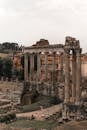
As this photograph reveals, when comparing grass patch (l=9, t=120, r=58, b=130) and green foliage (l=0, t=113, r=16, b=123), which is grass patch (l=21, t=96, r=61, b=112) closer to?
green foliage (l=0, t=113, r=16, b=123)

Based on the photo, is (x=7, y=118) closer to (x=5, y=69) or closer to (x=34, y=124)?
(x=34, y=124)

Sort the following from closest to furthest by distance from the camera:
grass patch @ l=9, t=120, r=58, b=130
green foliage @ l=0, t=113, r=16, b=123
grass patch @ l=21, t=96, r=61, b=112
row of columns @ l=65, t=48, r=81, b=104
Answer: grass patch @ l=9, t=120, r=58, b=130 → row of columns @ l=65, t=48, r=81, b=104 → green foliage @ l=0, t=113, r=16, b=123 → grass patch @ l=21, t=96, r=61, b=112

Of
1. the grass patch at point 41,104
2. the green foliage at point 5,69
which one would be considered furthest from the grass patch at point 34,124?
the green foliage at point 5,69

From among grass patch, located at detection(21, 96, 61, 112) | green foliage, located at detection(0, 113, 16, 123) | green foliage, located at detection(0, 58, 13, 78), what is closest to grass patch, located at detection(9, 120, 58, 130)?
green foliage, located at detection(0, 113, 16, 123)

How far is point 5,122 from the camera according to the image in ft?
137

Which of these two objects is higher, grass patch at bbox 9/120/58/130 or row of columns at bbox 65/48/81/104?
row of columns at bbox 65/48/81/104

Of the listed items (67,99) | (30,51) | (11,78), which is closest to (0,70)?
(11,78)

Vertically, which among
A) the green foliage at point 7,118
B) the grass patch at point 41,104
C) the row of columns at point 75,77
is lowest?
the green foliage at point 7,118

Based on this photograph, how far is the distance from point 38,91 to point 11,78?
24041 millimetres

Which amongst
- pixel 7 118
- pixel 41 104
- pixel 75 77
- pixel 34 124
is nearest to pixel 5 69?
pixel 41 104

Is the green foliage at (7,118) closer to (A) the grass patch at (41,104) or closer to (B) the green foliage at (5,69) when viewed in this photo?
(A) the grass patch at (41,104)

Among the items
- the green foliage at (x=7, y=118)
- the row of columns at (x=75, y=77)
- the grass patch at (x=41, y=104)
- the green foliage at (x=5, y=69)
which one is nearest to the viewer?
the row of columns at (x=75, y=77)

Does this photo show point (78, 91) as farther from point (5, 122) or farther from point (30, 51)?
point (30, 51)

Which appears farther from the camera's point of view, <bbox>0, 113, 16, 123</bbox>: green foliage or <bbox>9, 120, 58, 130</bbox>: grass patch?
<bbox>0, 113, 16, 123</bbox>: green foliage
